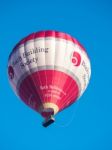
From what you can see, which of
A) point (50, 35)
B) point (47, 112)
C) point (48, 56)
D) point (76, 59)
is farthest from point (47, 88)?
point (50, 35)

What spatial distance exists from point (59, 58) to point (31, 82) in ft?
5.01

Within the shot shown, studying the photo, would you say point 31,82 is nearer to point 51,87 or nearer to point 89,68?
point 51,87

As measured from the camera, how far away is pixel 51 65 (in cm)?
2994

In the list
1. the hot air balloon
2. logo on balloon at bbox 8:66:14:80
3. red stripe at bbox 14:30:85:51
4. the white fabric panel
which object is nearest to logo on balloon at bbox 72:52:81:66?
the hot air balloon

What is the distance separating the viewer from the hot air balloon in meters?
29.5

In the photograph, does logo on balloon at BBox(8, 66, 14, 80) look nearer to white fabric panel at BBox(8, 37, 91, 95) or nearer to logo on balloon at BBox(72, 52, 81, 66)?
white fabric panel at BBox(8, 37, 91, 95)

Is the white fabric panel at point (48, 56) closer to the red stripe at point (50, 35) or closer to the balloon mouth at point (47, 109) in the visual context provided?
the red stripe at point (50, 35)

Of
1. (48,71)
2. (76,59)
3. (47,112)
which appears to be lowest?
(47,112)

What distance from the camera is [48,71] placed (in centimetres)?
2983

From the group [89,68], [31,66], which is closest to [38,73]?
[31,66]

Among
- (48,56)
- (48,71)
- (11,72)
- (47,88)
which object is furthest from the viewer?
(11,72)

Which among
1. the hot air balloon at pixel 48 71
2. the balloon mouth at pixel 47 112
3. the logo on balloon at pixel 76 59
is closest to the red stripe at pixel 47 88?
the hot air balloon at pixel 48 71

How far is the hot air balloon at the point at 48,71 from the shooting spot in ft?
96.9

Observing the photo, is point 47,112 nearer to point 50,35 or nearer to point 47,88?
point 47,88
